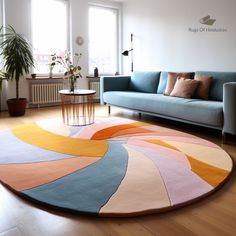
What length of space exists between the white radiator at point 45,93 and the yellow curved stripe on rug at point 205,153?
3.32m

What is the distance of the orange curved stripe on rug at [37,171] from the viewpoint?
7.00 feet

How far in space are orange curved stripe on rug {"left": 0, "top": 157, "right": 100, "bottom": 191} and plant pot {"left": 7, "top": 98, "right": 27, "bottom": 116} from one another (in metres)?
2.63

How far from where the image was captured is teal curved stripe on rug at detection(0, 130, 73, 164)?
2646 millimetres

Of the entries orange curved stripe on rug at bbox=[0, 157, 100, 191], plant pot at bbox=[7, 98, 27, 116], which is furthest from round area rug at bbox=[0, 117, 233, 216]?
plant pot at bbox=[7, 98, 27, 116]

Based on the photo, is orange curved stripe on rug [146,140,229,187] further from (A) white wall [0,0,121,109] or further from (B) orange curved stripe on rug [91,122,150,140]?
(A) white wall [0,0,121,109]

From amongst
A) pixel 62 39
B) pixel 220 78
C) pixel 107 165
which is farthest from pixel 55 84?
pixel 107 165

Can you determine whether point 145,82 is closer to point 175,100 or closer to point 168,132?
point 175,100

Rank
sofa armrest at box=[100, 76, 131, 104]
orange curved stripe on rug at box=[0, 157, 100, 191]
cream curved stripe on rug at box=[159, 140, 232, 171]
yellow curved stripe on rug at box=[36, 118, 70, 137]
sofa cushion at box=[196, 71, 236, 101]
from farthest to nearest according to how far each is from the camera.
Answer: sofa armrest at box=[100, 76, 131, 104]
sofa cushion at box=[196, 71, 236, 101]
yellow curved stripe on rug at box=[36, 118, 70, 137]
cream curved stripe on rug at box=[159, 140, 232, 171]
orange curved stripe on rug at box=[0, 157, 100, 191]

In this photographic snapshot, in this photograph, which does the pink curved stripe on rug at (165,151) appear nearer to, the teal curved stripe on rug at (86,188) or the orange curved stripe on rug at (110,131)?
the orange curved stripe on rug at (110,131)

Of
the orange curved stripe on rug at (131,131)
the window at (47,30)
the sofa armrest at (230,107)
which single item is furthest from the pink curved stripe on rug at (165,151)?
the window at (47,30)

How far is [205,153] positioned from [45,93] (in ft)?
13.0

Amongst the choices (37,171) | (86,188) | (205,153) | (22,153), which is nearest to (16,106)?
(22,153)

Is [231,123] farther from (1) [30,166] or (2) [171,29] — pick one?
(2) [171,29]

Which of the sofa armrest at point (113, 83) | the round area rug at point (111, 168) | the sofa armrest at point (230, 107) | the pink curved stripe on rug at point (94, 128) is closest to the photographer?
the round area rug at point (111, 168)
